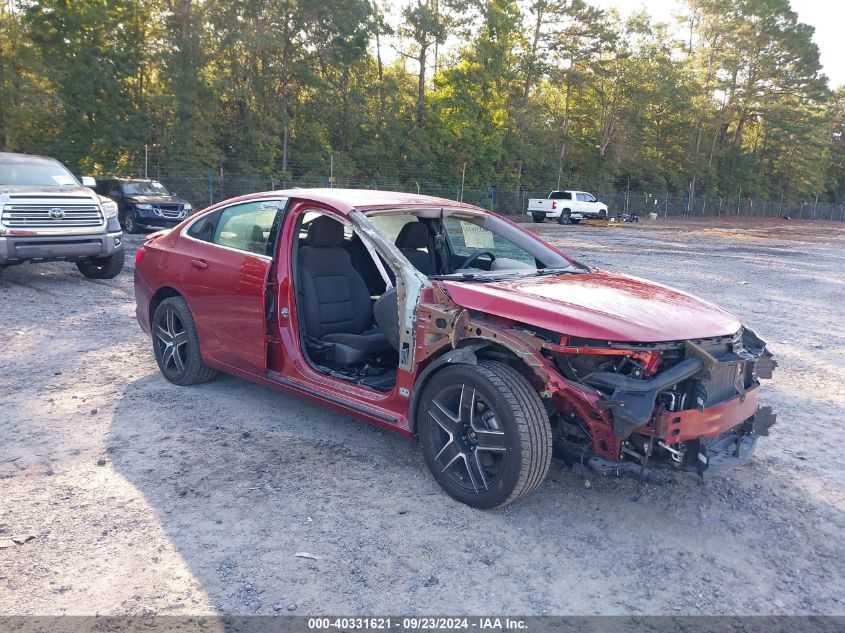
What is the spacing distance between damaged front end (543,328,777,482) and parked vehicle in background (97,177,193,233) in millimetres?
17482

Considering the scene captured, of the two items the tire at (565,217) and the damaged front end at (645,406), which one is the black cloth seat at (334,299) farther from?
the tire at (565,217)

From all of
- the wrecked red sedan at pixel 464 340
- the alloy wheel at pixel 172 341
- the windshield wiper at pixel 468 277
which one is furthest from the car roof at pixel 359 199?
the alloy wheel at pixel 172 341

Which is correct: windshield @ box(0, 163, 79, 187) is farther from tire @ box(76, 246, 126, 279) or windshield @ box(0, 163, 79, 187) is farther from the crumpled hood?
the crumpled hood

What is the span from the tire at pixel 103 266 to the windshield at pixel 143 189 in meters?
9.22

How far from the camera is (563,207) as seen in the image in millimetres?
38188

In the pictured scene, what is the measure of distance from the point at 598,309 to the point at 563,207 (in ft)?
118

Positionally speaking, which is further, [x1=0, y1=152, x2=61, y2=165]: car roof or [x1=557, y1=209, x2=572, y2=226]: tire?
[x1=557, y1=209, x2=572, y2=226]: tire

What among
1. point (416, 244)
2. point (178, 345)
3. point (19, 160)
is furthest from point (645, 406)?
point (19, 160)

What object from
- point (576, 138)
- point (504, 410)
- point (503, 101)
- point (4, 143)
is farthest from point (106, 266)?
point (576, 138)

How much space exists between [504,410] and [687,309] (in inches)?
52.8

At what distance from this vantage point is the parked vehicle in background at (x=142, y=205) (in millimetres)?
18797

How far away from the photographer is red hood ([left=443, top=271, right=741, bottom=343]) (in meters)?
3.33

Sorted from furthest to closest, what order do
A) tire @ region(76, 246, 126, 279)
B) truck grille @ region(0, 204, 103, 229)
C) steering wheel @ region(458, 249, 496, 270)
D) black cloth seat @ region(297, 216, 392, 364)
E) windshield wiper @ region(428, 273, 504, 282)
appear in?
tire @ region(76, 246, 126, 279) < truck grille @ region(0, 204, 103, 229) < steering wheel @ region(458, 249, 496, 270) < black cloth seat @ region(297, 216, 392, 364) < windshield wiper @ region(428, 273, 504, 282)

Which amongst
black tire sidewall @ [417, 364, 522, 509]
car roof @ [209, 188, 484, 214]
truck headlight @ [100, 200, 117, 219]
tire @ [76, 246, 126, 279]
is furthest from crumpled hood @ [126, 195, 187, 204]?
black tire sidewall @ [417, 364, 522, 509]
